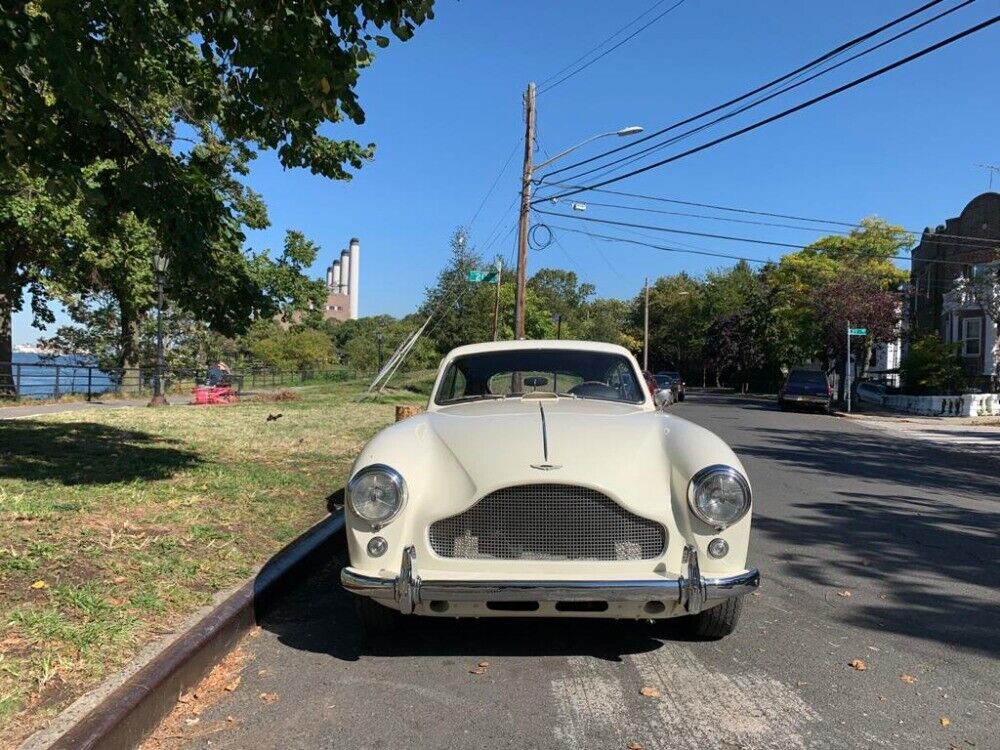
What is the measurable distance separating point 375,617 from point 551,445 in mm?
1309

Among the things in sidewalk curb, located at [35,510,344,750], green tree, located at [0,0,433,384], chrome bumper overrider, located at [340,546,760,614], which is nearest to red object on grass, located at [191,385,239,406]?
green tree, located at [0,0,433,384]

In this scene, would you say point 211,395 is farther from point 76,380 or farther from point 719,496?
point 719,496

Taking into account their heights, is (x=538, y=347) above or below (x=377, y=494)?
above

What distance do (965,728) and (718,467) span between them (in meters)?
1.44

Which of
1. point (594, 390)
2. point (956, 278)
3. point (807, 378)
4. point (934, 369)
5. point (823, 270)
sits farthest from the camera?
point (823, 270)

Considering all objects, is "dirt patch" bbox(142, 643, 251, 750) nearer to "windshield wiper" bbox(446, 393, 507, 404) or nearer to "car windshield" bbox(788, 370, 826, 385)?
"windshield wiper" bbox(446, 393, 507, 404)

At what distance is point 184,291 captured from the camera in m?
8.02

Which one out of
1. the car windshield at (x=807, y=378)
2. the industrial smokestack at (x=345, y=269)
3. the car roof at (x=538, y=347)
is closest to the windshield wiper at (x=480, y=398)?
the car roof at (x=538, y=347)

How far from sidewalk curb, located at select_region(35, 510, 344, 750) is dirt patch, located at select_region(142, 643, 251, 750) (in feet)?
0.11

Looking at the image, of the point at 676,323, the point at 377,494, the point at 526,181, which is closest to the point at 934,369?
the point at 526,181

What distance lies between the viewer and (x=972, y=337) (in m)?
36.4

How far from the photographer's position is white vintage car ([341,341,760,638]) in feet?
11.3

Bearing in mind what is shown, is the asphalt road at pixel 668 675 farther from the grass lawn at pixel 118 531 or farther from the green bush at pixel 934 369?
the green bush at pixel 934 369

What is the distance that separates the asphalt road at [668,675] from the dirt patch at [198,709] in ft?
0.09
